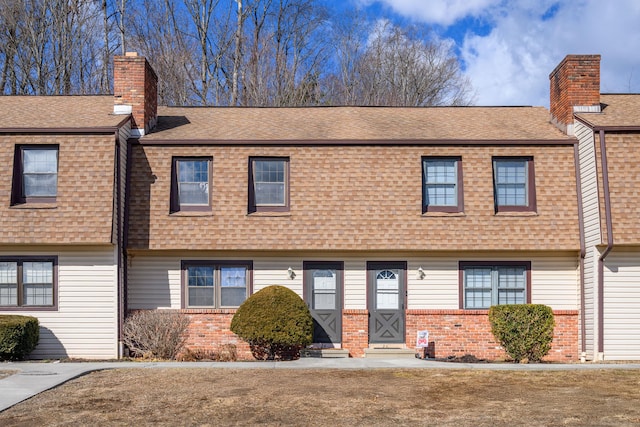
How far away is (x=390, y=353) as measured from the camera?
18.3 metres

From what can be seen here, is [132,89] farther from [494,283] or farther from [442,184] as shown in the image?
[494,283]

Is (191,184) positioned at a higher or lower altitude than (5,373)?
higher

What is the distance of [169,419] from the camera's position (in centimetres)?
1058

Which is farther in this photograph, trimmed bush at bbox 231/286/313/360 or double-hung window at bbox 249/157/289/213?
double-hung window at bbox 249/157/289/213

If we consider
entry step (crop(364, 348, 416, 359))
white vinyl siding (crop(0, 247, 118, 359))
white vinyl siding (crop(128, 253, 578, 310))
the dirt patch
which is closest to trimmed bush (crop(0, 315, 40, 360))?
white vinyl siding (crop(0, 247, 118, 359))

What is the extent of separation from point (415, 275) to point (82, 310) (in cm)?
764

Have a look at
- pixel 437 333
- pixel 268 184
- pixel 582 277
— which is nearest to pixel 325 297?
pixel 437 333

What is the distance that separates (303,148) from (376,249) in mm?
2973

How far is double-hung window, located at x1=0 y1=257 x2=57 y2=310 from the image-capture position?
59.4ft

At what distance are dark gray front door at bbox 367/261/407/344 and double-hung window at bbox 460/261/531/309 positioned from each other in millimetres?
1475

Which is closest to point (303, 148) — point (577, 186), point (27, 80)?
point (577, 186)

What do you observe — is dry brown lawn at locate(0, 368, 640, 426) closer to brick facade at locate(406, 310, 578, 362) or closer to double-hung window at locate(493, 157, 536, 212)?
brick facade at locate(406, 310, 578, 362)

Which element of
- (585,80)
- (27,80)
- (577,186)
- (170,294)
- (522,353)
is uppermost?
(27,80)

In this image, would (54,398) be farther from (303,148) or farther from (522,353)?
(522,353)
